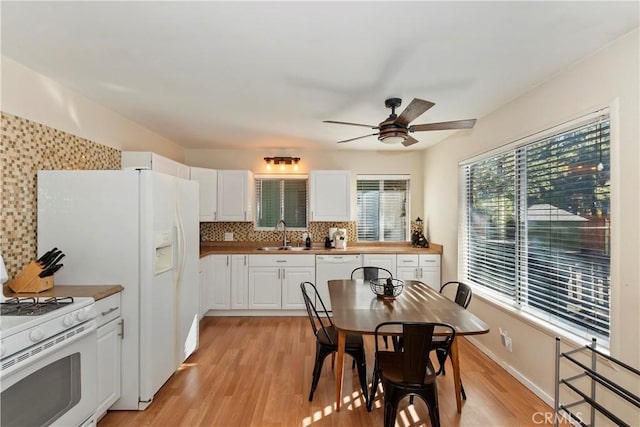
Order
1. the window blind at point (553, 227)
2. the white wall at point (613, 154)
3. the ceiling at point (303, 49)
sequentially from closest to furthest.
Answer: the ceiling at point (303, 49) → the white wall at point (613, 154) → the window blind at point (553, 227)

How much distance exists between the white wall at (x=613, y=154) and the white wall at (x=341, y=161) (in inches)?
55.2

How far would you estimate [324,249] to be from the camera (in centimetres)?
439

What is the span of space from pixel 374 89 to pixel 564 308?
2.18m

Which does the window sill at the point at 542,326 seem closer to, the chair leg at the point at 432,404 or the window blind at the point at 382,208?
the chair leg at the point at 432,404

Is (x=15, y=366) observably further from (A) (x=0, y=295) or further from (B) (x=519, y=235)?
(B) (x=519, y=235)

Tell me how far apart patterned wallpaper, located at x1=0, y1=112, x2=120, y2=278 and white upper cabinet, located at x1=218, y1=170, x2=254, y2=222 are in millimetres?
2058

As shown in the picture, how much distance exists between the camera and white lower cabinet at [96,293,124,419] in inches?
76.2

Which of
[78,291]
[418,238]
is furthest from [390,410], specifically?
[418,238]

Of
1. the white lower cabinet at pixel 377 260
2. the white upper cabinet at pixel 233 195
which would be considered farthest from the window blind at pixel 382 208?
the white upper cabinet at pixel 233 195

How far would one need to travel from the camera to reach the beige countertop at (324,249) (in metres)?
4.14

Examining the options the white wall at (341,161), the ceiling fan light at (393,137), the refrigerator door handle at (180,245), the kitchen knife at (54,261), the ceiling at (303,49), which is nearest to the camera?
the ceiling at (303,49)

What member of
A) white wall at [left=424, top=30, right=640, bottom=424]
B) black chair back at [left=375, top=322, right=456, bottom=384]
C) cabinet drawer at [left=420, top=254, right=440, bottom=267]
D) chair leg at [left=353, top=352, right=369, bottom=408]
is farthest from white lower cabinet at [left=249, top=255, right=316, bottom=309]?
black chair back at [left=375, top=322, right=456, bottom=384]

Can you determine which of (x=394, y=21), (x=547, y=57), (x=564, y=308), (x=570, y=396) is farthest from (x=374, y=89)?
(x=570, y=396)

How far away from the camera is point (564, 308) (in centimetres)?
217
